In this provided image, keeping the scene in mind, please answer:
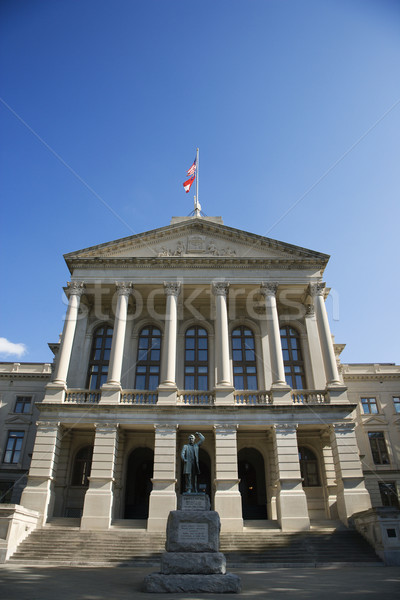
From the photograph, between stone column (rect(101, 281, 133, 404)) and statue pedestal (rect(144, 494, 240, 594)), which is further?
stone column (rect(101, 281, 133, 404))

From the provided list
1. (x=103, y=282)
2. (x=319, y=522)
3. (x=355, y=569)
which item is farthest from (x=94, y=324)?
(x=355, y=569)

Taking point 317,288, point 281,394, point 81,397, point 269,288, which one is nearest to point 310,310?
point 317,288

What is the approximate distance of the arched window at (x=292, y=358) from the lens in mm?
28844

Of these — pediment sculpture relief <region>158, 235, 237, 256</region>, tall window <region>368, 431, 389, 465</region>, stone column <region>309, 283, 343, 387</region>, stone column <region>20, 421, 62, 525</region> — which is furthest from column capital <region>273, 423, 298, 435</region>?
tall window <region>368, 431, 389, 465</region>

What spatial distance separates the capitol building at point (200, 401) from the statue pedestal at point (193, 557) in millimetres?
9438

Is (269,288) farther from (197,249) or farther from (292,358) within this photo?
(197,249)

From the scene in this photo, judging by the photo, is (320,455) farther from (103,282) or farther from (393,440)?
(103,282)

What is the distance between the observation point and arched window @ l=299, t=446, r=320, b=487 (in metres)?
25.9

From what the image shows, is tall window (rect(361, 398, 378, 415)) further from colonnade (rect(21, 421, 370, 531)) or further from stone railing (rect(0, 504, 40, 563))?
stone railing (rect(0, 504, 40, 563))

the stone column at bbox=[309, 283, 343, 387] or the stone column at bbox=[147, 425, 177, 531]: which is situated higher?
the stone column at bbox=[309, 283, 343, 387]

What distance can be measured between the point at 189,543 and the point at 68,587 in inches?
134

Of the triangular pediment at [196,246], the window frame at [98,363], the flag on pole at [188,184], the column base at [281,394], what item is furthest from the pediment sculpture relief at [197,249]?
the column base at [281,394]

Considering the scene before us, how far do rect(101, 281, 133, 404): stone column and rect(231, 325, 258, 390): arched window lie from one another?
8105 millimetres

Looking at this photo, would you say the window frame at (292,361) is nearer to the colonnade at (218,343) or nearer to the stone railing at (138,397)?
the colonnade at (218,343)
